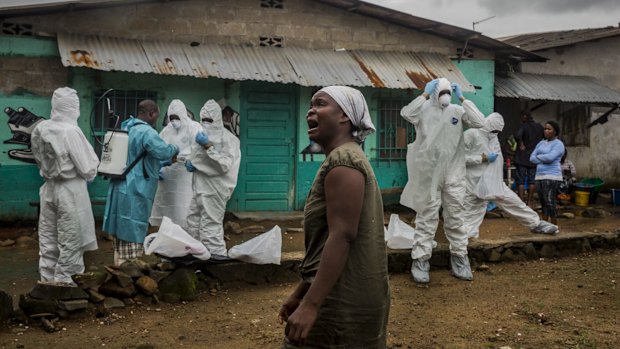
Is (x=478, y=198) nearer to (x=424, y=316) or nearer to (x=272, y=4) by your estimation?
(x=424, y=316)

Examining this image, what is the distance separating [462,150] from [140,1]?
18.5 ft

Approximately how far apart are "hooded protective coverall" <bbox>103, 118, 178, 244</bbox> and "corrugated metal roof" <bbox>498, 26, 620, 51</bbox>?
1054 cm

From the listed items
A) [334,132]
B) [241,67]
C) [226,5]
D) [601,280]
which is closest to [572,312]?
[601,280]

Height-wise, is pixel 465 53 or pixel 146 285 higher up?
pixel 465 53

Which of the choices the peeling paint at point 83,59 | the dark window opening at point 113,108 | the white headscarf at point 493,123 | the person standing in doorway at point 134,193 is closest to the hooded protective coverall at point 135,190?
the person standing in doorway at point 134,193

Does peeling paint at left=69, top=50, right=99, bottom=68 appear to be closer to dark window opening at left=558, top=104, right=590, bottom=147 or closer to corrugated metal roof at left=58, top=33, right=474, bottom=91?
corrugated metal roof at left=58, top=33, right=474, bottom=91

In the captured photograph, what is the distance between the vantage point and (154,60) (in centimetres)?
927

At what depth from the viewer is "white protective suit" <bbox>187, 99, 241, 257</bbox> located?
664cm

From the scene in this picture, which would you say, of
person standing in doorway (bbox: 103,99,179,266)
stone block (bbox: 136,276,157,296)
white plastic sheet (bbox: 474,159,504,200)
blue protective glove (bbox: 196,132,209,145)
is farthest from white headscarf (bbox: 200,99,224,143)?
white plastic sheet (bbox: 474,159,504,200)

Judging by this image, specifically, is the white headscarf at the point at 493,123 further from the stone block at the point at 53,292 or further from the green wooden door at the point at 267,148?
the stone block at the point at 53,292

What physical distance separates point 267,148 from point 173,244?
201 inches

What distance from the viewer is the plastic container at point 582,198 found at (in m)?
13.0

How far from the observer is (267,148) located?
10633 mm

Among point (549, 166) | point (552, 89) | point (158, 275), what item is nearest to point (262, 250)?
point (158, 275)
